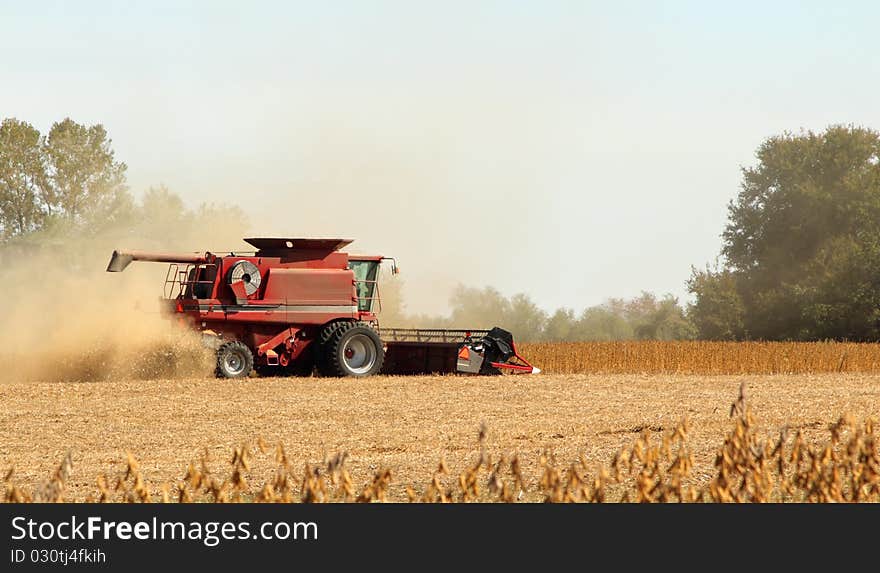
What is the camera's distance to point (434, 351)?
74.7 ft

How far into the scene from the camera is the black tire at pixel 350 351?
2177 centimetres

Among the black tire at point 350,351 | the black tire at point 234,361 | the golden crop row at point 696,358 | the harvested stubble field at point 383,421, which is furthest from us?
the golden crop row at point 696,358

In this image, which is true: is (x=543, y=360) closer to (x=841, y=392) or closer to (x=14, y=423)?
(x=841, y=392)

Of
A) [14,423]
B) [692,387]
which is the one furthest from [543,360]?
[14,423]

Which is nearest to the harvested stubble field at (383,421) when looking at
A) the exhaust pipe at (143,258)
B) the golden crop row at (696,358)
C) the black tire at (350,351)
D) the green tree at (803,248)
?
the black tire at (350,351)

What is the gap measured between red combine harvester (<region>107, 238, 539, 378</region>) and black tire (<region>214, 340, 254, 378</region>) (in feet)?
0.06

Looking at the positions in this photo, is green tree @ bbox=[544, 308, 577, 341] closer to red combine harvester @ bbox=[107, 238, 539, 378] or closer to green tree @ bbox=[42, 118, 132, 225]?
green tree @ bbox=[42, 118, 132, 225]

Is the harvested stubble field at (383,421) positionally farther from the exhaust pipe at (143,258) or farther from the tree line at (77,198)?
the tree line at (77,198)

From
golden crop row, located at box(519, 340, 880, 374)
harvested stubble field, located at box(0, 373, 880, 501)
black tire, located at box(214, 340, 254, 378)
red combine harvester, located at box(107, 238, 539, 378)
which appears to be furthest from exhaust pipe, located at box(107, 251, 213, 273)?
golden crop row, located at box(519, 340, 880, 374)

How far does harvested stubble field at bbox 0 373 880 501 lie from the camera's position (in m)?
10.8

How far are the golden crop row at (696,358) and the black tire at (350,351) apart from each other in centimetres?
713

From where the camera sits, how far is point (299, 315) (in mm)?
21859

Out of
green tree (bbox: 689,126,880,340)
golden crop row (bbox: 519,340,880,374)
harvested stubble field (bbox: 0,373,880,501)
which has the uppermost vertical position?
green tree (bbox: 689,126,880,340)

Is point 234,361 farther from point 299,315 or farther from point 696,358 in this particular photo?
point 696,358
